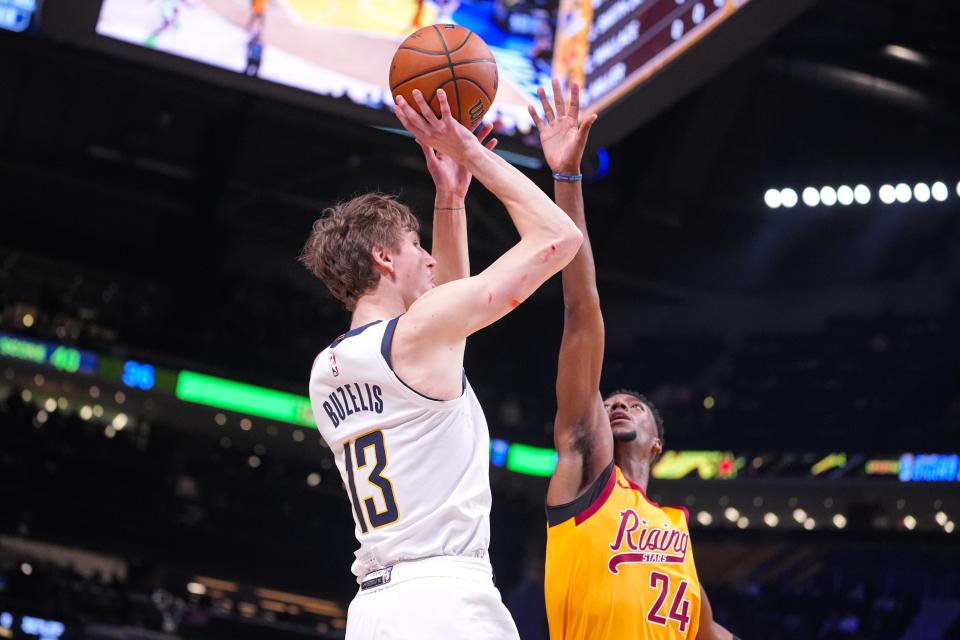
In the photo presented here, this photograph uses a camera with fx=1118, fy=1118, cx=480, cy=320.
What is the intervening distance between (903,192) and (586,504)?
13750mm

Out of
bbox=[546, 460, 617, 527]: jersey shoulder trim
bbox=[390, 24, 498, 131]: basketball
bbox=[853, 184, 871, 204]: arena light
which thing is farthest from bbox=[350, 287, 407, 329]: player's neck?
bbox=[853, 184, 871, 204]: arena light

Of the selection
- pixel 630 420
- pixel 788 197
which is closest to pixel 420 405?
pixel 630 420

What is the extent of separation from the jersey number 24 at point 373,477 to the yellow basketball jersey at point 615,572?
3.89ft

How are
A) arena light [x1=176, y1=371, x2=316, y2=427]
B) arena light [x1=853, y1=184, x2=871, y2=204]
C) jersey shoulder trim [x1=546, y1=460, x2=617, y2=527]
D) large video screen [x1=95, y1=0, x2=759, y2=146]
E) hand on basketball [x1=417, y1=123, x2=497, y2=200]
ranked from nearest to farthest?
hand on basketball [x1=417, y1=123, x2=497, y2=200] < jersey shoulder trim [x1=546, y1=460, x2=617, y2=527] < large video screen [x1=95, y1=0, x2=759, y2=146] < arena light [x1=853, y1=184, x2=871, y2=204] < arena light [x1=176, y1=371, x2=316, y2=427]

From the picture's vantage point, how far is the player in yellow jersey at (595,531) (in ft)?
11.8

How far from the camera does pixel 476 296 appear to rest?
2.48m

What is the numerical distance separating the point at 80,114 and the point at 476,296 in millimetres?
16841

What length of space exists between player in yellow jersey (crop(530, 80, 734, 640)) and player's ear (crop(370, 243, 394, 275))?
35.1 inches

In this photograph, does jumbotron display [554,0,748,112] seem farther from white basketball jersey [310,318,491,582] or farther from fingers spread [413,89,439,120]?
white basketball jersey [310,318,491,582]

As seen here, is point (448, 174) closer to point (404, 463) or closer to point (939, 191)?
point (404, 463)

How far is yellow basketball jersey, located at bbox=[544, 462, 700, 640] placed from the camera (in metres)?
3.58

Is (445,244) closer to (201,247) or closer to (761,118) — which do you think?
(761,118)

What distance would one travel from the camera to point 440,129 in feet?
9.05

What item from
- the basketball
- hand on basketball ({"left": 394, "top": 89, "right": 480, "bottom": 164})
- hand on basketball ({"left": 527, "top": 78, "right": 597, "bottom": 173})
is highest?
the basketball
